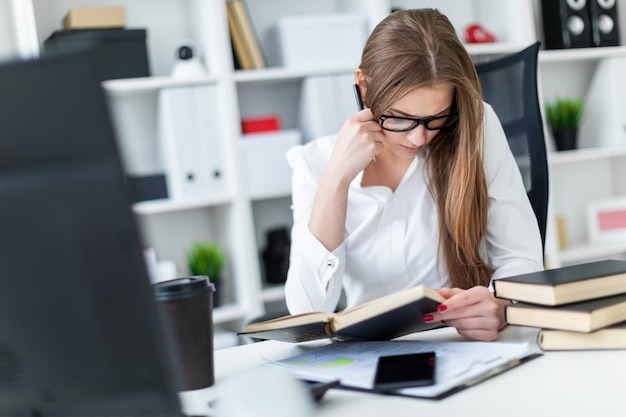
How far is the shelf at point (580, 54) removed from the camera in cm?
315

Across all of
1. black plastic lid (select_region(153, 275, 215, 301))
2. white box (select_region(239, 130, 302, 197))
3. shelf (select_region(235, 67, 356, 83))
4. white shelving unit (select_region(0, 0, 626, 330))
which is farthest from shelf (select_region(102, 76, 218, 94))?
black plastic lid (select_region(153, 275, 215, 301))

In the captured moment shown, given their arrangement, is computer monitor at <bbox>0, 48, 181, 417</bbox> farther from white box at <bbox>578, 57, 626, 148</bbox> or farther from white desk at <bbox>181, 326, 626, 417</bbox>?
white box at <bbox>578, 57, 626, 148</bbox>

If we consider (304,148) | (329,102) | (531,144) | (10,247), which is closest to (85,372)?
(10,247)

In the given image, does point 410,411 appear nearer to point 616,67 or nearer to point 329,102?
point 329,102

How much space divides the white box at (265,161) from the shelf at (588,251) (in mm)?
1262

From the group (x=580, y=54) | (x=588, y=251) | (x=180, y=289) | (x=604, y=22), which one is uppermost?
(x=604, y=22)

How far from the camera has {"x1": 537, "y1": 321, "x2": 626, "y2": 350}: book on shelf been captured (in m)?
0.93

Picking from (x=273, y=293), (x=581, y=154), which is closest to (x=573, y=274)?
(x=273, y=293)

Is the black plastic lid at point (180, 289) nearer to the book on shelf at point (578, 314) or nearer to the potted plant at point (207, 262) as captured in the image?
the book on shelf at point (578, 314)

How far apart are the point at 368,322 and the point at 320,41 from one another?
2.03m

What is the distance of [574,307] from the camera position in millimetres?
948

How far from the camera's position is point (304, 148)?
5.49 ft

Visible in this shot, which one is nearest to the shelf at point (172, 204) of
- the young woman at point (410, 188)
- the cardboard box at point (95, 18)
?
the cardboard box at point (95, 18)

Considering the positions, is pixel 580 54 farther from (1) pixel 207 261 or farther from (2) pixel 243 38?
(1) pixel 207 261
